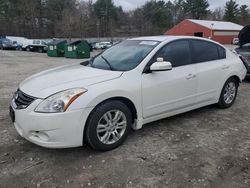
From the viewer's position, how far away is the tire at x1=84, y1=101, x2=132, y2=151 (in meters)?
2.92

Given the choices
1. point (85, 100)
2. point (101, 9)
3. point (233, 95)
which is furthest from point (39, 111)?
point (101, 9)

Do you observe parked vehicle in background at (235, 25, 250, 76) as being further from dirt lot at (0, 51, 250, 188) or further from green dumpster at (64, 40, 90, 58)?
green dumpster at (64, 40, 90, 58)

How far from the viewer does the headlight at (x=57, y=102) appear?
271 cm

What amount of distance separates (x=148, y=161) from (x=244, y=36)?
703 centimetres

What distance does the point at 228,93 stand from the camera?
190 inches

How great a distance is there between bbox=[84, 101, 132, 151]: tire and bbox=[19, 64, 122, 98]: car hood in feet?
1.19

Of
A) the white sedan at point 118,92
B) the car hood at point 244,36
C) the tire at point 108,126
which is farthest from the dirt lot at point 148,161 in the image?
the car hood at point 244,36

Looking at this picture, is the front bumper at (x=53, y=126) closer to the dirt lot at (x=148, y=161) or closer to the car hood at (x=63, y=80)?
the car hood at (x=63, y=80)

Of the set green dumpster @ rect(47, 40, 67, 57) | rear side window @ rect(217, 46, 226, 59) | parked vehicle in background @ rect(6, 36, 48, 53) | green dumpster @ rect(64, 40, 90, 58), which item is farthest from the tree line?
rear side window @ rect(217, 46, 226, 59)

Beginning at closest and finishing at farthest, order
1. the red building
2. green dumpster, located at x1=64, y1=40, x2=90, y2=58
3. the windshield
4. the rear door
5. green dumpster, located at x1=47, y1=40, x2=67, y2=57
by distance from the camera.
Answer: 1. the windshield
2. the rear door
3. green dumpster, located at x1=64, y1=40, x2=90, y2=58
4. green dumpster, located at x1=47, y1=40, x2=67, y2=57
5. the red building

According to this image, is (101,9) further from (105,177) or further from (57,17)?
(105,177)

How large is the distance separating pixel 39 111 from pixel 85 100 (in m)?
0.53

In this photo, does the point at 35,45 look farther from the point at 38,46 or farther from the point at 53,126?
the point at 53,126

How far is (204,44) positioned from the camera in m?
4.35
